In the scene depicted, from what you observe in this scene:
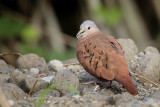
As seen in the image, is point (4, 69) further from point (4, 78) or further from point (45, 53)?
point (45, 53)

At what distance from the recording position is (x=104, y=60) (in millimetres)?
4703

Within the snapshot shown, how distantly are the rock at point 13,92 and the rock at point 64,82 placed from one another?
1.20ft

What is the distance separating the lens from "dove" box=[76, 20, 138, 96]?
4.58 m

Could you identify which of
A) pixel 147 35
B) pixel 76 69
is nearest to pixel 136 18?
pixel 147 35

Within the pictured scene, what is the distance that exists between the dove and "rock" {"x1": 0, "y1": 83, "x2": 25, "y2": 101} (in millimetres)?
809

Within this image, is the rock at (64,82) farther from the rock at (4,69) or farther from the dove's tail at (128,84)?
the rock at (4,69)

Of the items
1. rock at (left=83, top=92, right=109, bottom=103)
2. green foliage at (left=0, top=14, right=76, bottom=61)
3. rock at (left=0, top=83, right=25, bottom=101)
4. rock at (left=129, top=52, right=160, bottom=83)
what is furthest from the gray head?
green foliage at (left=0, top=14, right=76, bottom=61)

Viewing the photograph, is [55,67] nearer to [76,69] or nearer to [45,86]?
[76,69]

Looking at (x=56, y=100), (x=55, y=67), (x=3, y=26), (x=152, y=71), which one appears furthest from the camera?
(x=3, y=26)

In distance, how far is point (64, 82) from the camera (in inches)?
179

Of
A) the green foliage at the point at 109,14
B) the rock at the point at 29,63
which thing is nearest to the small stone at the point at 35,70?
the rock at the point at 29,63

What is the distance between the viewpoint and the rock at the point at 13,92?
4.36 m

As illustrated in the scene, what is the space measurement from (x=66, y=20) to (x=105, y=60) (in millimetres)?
6682

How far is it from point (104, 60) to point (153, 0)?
6286 mm
